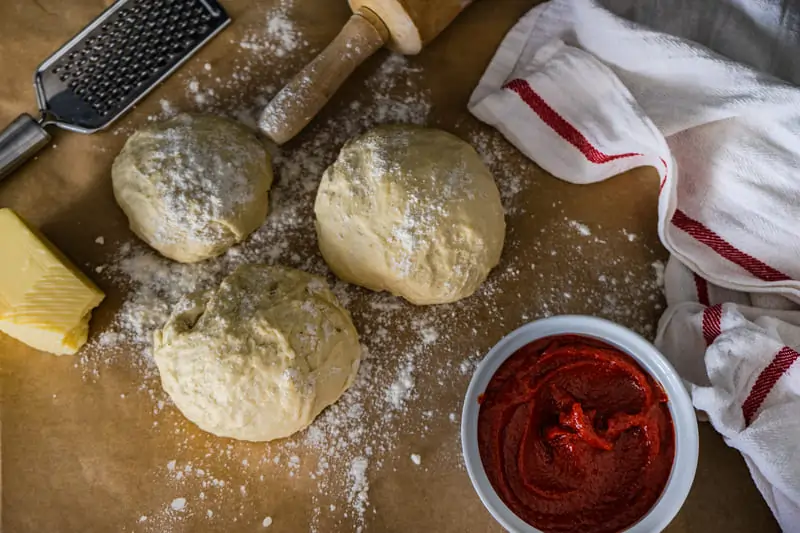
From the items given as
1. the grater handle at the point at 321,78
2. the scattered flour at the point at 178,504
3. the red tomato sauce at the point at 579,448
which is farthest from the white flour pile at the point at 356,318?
the red tomato sauce at the point at 579,448

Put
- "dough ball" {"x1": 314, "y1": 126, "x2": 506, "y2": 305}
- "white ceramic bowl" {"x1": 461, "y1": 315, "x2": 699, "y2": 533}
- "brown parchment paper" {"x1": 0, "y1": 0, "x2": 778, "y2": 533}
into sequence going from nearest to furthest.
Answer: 1. "white ceramic bowl" {"x1": 461, "y1": 315, "x2": 699, "y2": 533}
2. "dough ball" {"x1": 314, "y1": 126, "x2": 506, "y2": 305}
3. "brown parchment paper" {"x1": 0, "y1": 0, "x2": 778, "y2": 533}

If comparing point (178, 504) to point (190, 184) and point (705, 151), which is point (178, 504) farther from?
point (705, 151)

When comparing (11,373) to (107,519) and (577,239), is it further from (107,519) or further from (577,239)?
(577,239)

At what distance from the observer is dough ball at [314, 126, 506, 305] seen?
140cm

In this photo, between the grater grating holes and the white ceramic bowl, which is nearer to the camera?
the white ceramic bowl

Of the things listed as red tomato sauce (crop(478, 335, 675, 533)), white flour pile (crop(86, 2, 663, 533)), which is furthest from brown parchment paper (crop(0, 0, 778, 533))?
red tomato sauce (crop(478, 335, 675, 533))

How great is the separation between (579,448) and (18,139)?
128 centimetres

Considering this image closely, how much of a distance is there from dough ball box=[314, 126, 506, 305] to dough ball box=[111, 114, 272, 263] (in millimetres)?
159

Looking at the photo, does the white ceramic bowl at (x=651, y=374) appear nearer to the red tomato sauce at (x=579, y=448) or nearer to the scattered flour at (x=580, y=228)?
the red tomato sauce at (x=579, y=448)

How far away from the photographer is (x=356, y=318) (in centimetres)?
158

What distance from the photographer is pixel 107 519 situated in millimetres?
1511

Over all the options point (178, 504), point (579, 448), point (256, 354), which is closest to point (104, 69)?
point (256, 354)

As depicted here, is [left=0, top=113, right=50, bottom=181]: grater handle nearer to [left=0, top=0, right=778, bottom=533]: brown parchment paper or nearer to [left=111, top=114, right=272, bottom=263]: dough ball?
[left=0, top=0, right=778, bottom=533]: brown parchment paper

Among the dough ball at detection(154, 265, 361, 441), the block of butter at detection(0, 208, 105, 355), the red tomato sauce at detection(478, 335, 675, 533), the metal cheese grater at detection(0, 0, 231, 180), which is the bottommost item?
the red tomato sauce at detection(478, 335, 675, 533)
